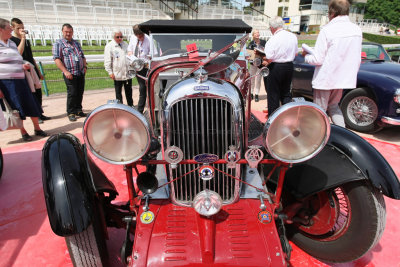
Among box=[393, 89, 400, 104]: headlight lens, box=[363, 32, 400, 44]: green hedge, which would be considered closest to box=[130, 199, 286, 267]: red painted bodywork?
box=[393, 89, 400, 104]: headlight lens

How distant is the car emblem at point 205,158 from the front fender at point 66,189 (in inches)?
29.8

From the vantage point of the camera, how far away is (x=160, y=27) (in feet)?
10.9

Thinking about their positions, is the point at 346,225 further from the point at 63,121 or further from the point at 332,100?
the point at 63,121

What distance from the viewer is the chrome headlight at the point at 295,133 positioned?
162 centimetres

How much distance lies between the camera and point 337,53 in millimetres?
3047

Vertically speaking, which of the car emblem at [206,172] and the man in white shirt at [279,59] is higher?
the man in white shirt at [279,59]

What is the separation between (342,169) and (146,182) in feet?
4.63

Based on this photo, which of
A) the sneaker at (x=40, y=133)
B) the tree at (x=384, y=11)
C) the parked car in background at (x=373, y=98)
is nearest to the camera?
the parked car in background at (x=373, y=98)

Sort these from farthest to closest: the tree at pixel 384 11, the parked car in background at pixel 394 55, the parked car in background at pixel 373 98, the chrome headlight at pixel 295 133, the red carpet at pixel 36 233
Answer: the tree at pixel 384 11
the parked car in background at pixel 394 55
the parked car in background at pixel 373 98
the red carpet at pixel 36 233
the chrome headlight at pixel 295 133

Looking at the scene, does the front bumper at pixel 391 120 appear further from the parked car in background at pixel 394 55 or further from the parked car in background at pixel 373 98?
Result: the parked car in background at pixel 394 55

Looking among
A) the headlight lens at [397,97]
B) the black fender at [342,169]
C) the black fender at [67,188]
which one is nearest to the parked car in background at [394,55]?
the headlight lens at [397,97]

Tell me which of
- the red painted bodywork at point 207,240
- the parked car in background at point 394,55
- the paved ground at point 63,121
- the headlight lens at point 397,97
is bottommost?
the paved ground at point 63,121

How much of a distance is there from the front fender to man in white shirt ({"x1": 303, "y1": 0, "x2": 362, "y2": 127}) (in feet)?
9.49

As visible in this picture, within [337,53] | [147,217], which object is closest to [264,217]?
[147,217]
